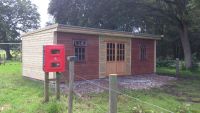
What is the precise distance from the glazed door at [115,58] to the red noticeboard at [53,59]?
6170 mm

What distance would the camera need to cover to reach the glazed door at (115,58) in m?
13.3

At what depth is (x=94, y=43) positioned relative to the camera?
494 inches

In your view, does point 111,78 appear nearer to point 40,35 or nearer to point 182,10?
point 40,35

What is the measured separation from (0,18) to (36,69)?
27.7 m

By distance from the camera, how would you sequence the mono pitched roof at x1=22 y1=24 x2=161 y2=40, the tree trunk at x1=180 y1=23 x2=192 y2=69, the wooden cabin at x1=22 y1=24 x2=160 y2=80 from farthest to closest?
the tree trunk at x1=180 y1=23 x2=192 y2=69, the wooden cabin at x1=22 y1=24 x2=160 y2=80, the mono pitched roof at x1=22 y1=24 x2=161 y2=40

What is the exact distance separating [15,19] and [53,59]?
34628 millimetres

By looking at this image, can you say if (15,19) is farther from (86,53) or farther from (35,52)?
(86,53)

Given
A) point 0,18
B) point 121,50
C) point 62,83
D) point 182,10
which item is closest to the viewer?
point 62,83

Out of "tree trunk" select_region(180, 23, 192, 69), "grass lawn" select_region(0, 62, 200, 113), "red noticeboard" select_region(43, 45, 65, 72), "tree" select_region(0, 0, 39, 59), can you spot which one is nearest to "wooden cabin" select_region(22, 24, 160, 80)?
"grass lawn" select_region(0, 62, 200, 113)

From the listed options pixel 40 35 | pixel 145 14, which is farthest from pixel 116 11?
pixel 40 35

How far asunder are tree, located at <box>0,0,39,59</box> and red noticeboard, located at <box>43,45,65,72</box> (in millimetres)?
30469

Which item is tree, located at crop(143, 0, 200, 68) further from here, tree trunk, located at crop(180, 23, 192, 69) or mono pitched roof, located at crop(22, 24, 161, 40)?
mono pitched roof, located at crop(22, 24, 161, 40)

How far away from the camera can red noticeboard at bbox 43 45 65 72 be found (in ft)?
22.8

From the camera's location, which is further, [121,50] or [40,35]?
[121,50]
